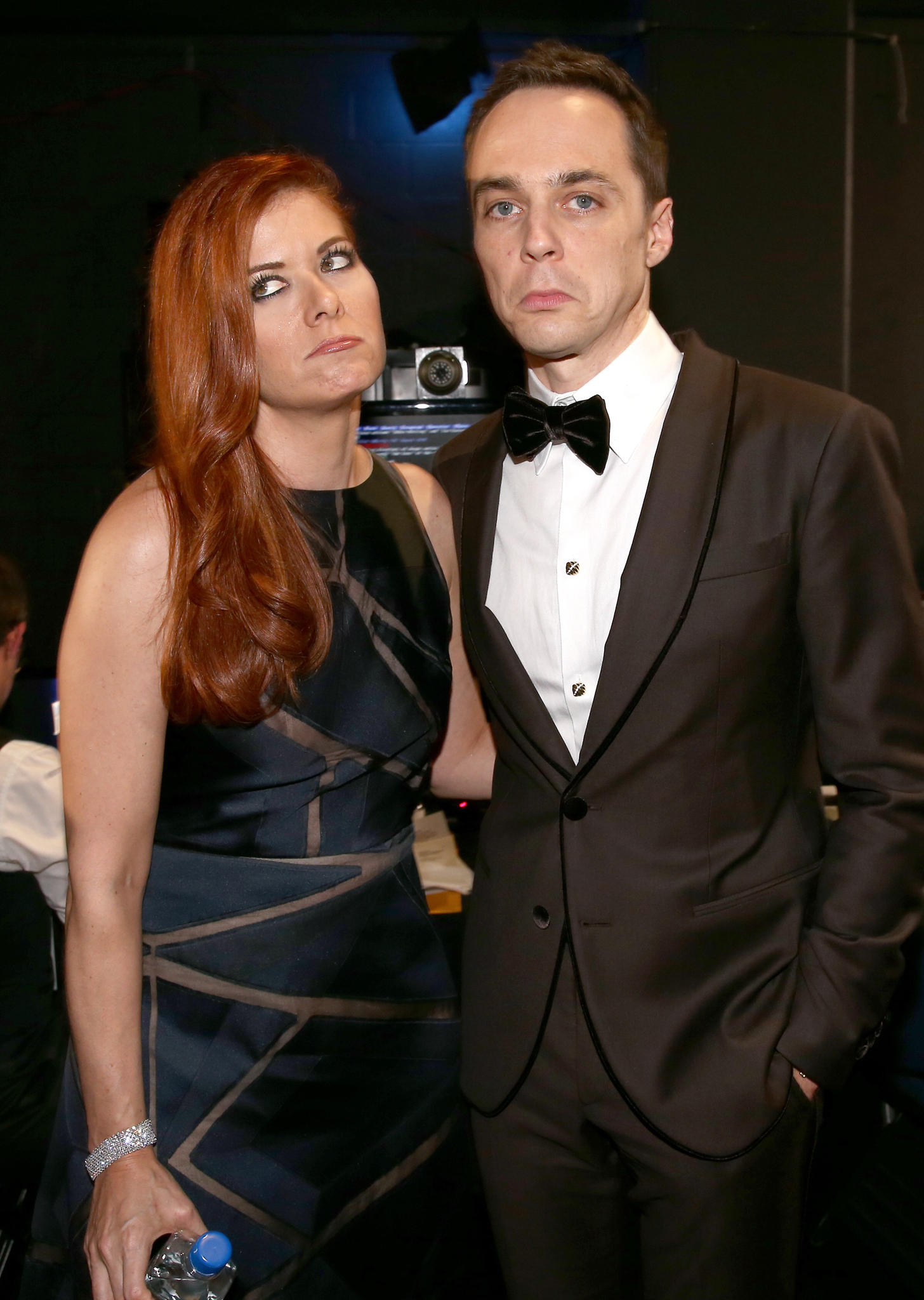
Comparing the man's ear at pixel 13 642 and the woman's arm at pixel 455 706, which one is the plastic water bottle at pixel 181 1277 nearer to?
the woman's arm at pixel 455 706

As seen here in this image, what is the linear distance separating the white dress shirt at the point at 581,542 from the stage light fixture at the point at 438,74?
2565 millimetres

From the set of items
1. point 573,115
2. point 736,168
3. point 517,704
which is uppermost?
point 736,168

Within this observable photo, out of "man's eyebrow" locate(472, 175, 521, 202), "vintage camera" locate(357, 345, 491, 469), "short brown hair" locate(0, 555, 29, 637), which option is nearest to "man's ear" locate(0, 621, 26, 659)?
"short brown hair" locate(0, 555, 29, 637)

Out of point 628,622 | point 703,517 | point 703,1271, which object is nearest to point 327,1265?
point 703,1271

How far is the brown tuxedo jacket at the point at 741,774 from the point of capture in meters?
1.22

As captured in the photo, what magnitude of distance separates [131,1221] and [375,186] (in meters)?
3.51

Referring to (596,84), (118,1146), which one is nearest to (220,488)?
(596,84)

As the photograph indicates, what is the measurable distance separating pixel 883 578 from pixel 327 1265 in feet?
3.52

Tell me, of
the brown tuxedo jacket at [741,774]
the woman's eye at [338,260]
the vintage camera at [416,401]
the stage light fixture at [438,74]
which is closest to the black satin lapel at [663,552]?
the brown tuxedo jacket at [741,774]

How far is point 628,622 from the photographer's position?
4.05ft

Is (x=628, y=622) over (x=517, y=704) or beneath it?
over

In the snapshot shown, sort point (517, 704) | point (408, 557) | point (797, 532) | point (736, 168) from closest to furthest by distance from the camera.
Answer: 1. point (797, 532)
2. point (517, 704)
3. point (408, 557)
4. point (736, 168)

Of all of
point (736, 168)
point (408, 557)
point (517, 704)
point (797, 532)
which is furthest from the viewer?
point (736, 168)

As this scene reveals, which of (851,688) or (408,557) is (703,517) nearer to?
(851,688)
